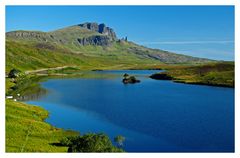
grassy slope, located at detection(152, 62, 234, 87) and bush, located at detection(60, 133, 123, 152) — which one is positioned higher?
grassy slope, located at detection(152, 62, 234, 87)

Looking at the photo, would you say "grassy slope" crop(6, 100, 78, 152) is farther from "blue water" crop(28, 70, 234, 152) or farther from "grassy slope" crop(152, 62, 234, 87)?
"grassy slope" crop(152, 62, 234, 87)

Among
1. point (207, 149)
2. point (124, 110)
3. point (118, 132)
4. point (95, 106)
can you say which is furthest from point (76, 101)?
point (207, 149)

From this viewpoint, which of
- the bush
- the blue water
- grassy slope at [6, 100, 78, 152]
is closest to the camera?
the bush

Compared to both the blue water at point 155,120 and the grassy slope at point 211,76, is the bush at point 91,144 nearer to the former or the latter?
the blue water at point 155,120

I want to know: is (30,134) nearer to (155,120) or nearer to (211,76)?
(155,120)

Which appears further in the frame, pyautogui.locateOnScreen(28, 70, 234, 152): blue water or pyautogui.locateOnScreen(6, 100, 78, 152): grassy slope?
pyautogui.locateOnScreen(28, 70, 234, 152): blue water

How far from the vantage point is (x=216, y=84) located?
407 ft

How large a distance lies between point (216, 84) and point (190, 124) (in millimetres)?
75280

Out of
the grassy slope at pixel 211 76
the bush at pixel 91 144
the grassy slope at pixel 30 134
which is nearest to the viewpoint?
the bush at pixel 91 144

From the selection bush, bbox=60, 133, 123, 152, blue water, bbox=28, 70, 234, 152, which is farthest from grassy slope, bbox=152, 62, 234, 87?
bush, bbox=60, 133, 123, 152

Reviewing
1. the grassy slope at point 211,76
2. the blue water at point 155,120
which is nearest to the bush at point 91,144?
the blue water at point 155,120

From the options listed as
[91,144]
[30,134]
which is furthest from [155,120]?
[91,144]
